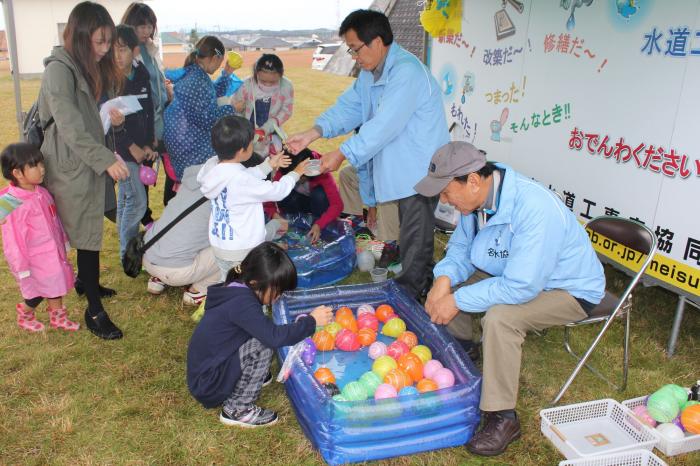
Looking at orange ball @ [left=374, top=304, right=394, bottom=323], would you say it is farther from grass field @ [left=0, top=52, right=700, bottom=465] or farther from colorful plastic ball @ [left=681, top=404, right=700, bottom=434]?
Result: colorful plastic ball @ [left=681, top=404, right=700, bottom=434]

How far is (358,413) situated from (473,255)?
1.15 m

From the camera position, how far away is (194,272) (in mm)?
4215

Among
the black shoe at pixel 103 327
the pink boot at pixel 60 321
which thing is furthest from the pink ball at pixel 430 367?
the pink boot at pixel 60 321

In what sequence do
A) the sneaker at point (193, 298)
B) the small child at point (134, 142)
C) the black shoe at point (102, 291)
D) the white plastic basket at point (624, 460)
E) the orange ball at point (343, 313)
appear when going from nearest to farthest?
the white plastic basket at point (624, 460)
the orange ball at point (343, 313)
the sneaker at point (193, 298)
the black shoe at point (102, 291)
the small child at point (134, 142)

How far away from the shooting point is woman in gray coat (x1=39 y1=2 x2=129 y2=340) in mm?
3354

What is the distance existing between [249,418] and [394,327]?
3.93 feet

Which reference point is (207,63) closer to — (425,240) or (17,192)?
(17,192)

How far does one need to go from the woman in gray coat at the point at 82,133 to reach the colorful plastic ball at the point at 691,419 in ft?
11.7

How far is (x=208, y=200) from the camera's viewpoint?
13.3ft

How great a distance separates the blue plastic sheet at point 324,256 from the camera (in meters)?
4.72

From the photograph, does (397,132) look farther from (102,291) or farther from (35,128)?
(102,291)

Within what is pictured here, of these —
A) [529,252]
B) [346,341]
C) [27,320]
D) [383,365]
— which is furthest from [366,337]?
[27,320]

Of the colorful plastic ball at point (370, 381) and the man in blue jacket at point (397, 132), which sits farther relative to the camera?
the man in blue jacket at point (397, 132)

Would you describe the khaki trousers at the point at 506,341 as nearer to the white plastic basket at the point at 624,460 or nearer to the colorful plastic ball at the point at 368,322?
the white plastic basket at the point at 624,460
